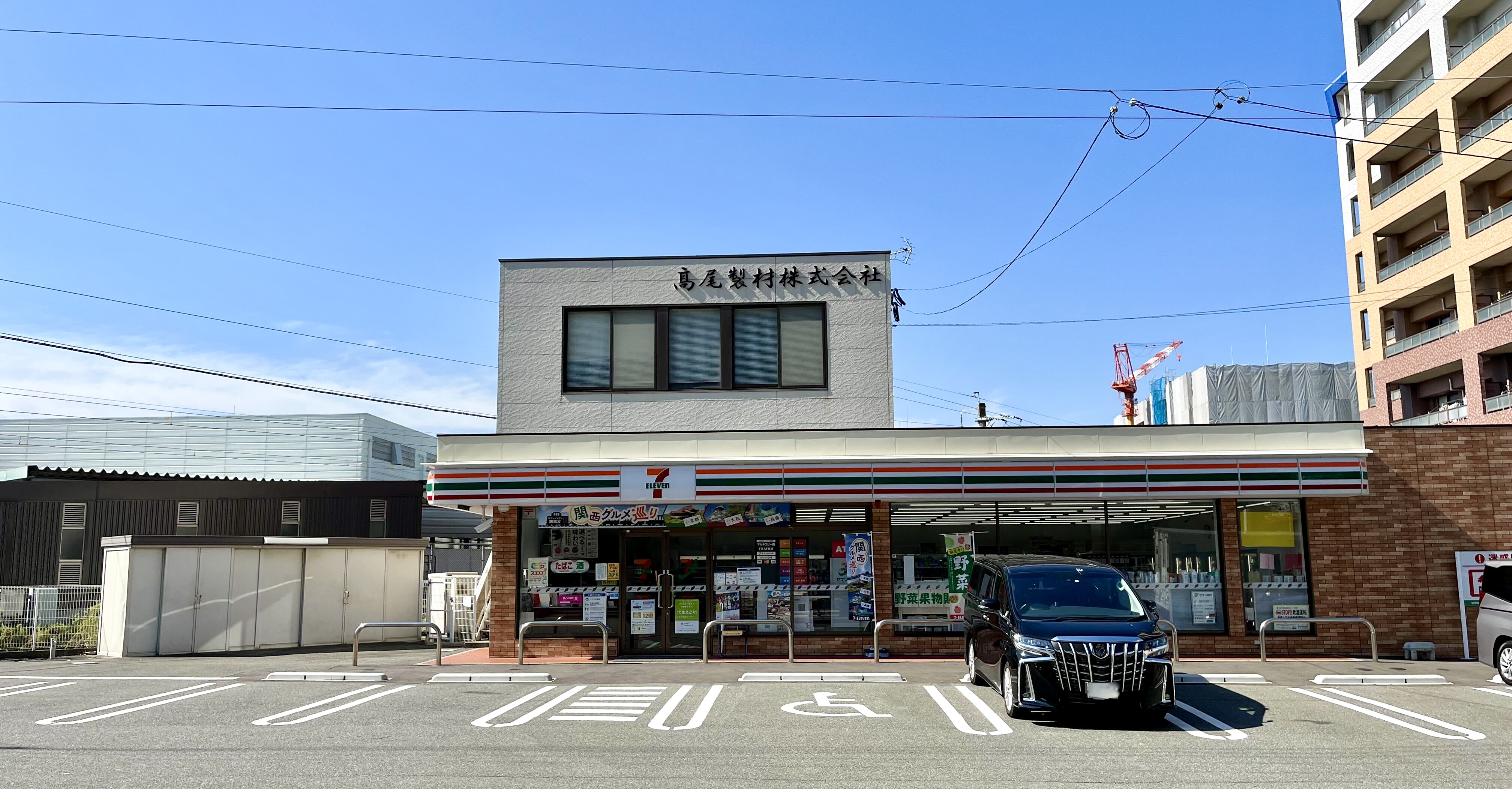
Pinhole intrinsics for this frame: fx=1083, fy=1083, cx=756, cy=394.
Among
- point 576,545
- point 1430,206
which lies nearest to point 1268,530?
point 576,545

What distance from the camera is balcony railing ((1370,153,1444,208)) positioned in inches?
1591

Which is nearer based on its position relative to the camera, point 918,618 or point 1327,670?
point 1327,670

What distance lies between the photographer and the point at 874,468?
57.1 feet

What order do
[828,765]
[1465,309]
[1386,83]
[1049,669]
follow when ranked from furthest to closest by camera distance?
[1386,83] → [1465,309] → [1049,669] → [828,765]

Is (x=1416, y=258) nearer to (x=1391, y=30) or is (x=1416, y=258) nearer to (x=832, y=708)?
(x=1391, y=30)

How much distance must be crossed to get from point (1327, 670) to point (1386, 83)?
1469 inches

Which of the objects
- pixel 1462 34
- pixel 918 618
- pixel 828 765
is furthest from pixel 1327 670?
pixel 1462 34

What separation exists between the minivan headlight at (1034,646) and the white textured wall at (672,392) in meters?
7.81

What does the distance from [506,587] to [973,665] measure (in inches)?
314

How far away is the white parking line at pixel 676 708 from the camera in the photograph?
37.0 feet

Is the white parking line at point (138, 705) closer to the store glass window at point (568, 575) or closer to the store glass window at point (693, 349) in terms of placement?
the store glass window at point (568, 575)

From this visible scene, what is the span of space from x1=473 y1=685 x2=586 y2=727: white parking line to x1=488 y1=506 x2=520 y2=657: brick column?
11.8ft

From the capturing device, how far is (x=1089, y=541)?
18.1 m

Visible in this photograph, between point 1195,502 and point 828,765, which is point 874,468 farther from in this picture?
point 828,765
